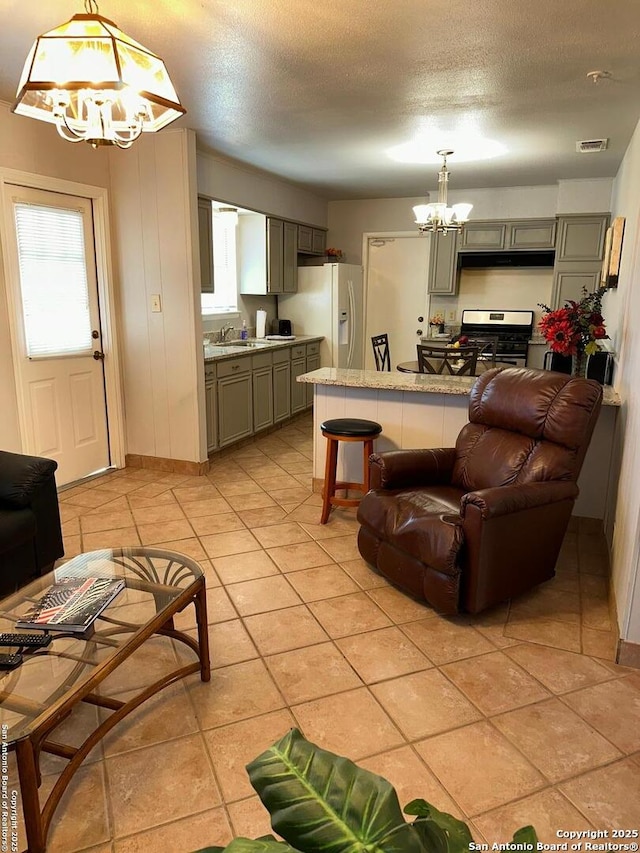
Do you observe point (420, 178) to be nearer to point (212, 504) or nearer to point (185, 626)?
point (212, 504)

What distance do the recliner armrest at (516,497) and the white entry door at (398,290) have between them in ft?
15.1

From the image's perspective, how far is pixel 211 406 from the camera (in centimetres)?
471

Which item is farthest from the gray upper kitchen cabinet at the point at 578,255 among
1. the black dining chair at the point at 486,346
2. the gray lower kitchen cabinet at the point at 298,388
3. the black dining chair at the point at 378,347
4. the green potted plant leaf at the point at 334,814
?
the green potted plant leaf at the point at 334,814

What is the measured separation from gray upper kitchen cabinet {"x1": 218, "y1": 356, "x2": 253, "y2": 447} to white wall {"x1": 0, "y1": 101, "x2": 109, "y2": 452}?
1605 mm

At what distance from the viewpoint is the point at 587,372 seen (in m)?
3.50

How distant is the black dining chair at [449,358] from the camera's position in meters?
4.33

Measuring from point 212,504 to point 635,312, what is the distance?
108 inches

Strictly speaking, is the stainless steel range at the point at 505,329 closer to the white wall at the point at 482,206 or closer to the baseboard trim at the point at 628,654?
the white wall at the point at 482,206

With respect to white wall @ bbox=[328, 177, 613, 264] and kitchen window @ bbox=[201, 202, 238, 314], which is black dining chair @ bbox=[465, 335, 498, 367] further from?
kitchen window @ bbox=[201, 202, 238, 314]

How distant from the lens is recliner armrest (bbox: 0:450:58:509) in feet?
8.85

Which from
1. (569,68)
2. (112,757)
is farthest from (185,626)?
(569,68)

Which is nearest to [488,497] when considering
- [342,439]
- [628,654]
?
[628,654]

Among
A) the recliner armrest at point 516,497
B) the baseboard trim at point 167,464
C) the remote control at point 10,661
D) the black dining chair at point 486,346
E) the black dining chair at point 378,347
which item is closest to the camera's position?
A: the remote control at point 10,661

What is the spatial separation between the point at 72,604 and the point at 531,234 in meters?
5.95
